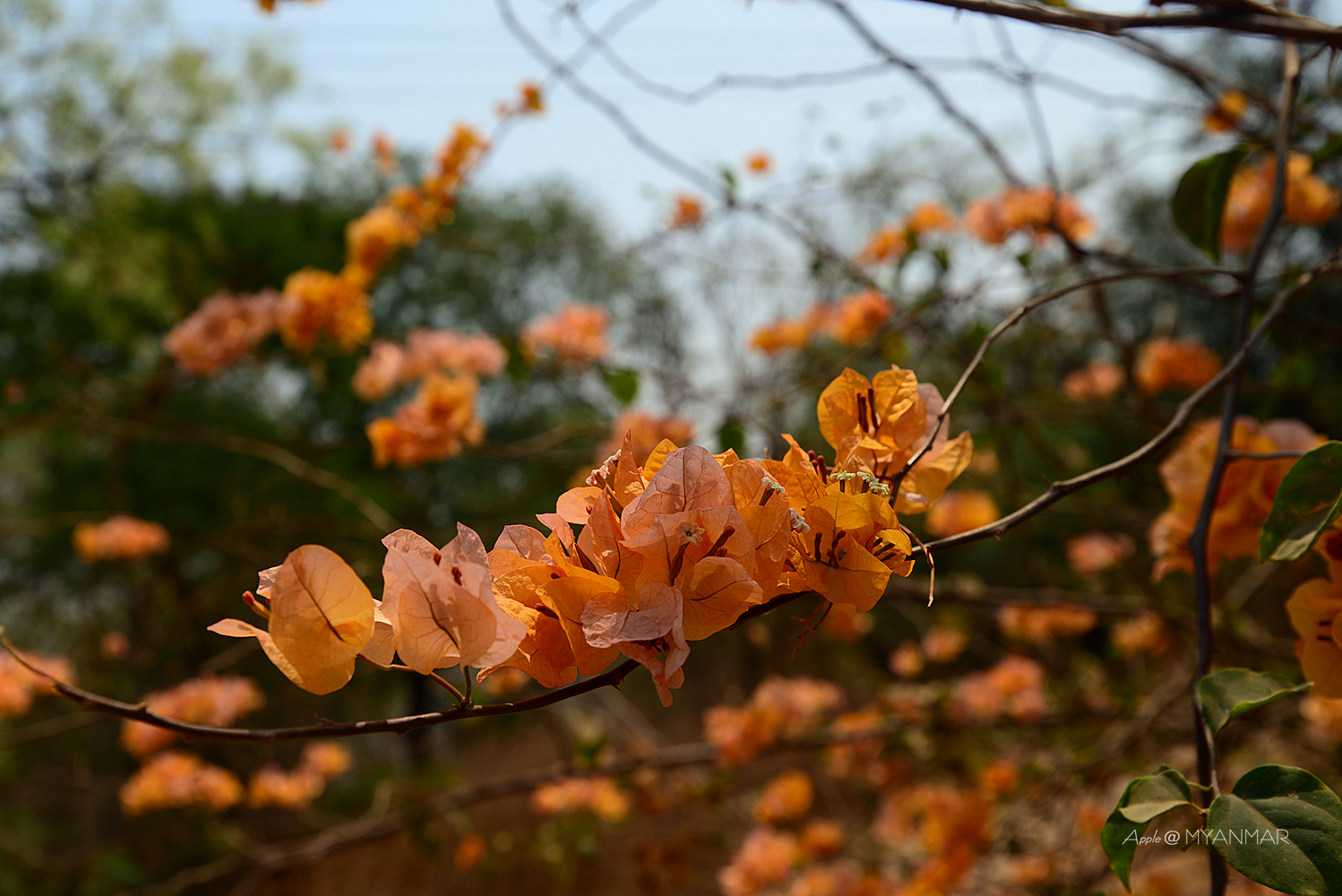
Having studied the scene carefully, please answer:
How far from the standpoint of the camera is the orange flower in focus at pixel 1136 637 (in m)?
1.33

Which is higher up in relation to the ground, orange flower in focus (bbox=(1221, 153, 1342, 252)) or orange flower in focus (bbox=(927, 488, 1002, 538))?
orange flower in focus (bbox=(1221, 153, 1342, 252))

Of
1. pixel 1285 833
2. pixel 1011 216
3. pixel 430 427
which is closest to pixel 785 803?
pixel 430 427

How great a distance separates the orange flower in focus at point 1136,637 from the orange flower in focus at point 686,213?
108 centimetres

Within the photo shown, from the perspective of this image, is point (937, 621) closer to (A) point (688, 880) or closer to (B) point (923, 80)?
(A) point (688, 880)

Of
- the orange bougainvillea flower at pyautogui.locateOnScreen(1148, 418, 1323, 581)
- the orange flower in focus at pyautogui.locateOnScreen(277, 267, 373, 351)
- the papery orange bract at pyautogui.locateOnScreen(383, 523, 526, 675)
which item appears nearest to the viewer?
the papery orange bract at pyautogui.locateOnScreen(383, 523, 526, 675)

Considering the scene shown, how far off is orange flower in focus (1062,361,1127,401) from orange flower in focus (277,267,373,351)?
1.45m

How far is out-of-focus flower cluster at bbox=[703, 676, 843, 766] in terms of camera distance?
3.85 ft

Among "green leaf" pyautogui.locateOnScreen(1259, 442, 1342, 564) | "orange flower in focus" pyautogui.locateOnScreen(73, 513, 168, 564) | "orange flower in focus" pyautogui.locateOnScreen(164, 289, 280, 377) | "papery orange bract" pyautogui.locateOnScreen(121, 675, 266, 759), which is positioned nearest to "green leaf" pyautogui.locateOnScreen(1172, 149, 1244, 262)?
"green leaf" pyautogui.locateOnScreen(1259, 442, 1342, 564)

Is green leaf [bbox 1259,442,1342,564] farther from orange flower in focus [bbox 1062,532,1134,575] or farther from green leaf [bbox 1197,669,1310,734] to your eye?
orange flower in focus [bbox 1062,532,1134,575]

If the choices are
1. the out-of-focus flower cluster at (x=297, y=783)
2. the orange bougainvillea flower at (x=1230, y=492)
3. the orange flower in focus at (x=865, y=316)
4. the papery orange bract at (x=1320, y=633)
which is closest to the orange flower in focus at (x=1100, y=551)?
the orange flower in focus at (x=865, y=316)

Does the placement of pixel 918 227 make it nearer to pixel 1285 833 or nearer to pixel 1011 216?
pixel 1011 216

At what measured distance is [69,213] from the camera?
2.28 metres

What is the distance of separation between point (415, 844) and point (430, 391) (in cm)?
75

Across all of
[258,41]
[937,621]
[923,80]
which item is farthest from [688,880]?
[258,41]
